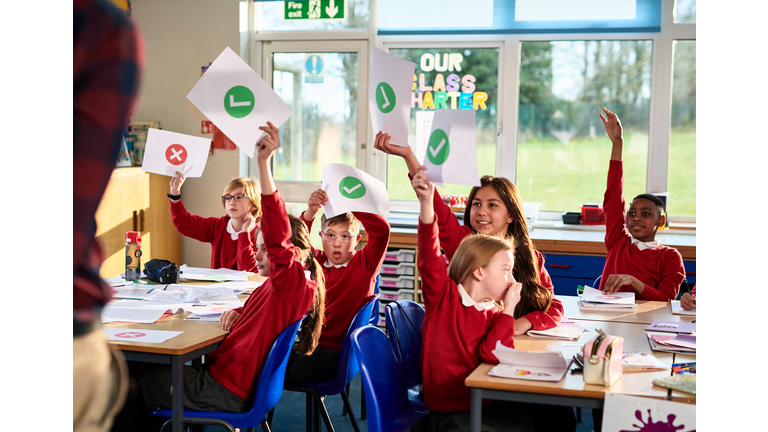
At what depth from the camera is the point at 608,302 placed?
8.02 ft

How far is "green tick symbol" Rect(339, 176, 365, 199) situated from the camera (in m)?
2.40

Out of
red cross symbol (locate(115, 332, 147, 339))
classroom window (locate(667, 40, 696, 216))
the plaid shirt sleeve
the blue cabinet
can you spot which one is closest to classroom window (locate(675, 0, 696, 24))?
classroom window (locate(667, 40, 696, 216))

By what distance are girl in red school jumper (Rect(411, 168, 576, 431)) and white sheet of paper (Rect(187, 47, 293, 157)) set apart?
453 mm

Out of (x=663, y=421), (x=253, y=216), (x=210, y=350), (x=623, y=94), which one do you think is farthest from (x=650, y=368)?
(x=623, y=94)

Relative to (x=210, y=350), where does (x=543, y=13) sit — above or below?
above

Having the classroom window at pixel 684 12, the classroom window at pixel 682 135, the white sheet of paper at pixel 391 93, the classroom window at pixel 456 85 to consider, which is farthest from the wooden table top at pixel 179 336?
the classroom window at pixel 684 12

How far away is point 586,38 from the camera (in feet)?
14.5

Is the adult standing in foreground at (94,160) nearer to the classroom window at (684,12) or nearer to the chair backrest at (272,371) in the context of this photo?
the chair backrest at (272,371)

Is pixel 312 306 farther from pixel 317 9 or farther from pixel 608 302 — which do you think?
pixel 317 9

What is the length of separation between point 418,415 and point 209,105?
1.08 metres

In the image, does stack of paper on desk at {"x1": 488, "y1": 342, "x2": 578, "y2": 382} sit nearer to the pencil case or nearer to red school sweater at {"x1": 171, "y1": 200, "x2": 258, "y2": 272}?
the pencil case
